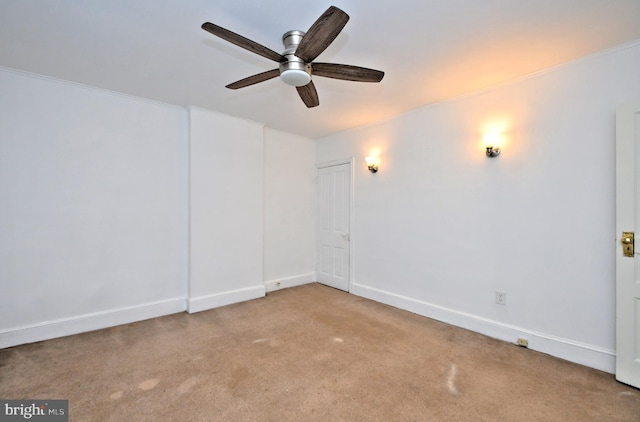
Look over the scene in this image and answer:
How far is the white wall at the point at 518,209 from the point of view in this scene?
2275 millimetres

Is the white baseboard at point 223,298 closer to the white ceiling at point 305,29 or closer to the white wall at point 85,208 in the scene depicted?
the white wall at point 85,208

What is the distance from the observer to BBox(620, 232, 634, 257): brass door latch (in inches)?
81.7

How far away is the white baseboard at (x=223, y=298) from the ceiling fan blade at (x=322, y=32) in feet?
10.2

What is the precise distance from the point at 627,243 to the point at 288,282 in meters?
3.91

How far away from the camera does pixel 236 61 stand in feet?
7.86

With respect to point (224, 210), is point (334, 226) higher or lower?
lower

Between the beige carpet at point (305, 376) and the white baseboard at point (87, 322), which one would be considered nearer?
the beige carpet at point (305, 376)

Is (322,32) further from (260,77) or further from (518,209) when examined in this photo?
(518,209)

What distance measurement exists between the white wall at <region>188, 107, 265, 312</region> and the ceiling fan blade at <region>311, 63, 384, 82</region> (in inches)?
86.4

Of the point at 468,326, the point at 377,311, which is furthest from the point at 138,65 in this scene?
the point at 468,326

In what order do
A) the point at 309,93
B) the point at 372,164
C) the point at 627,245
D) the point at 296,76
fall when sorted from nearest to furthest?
1. the point at 296,76
2. the point at 627,245
3. the point at 309,93
4. the point at 372,164

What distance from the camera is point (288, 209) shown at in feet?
15.3
